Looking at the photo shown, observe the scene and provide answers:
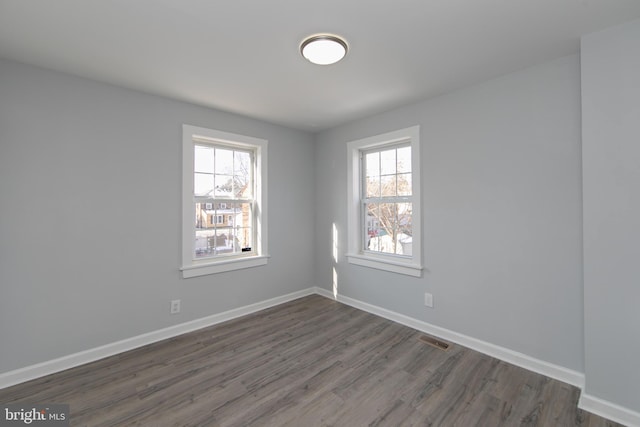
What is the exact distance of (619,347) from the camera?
1761 millimetres

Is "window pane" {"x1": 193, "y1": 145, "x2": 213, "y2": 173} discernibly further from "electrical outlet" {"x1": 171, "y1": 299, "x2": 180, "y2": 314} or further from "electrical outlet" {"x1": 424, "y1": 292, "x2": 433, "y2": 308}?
"electrical outlet" {"x1": 424, "y1": 292, "x2": 433, "y2": 308}

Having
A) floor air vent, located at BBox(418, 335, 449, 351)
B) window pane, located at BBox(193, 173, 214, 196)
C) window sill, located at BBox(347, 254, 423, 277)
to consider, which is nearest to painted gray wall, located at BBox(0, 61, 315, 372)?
window pane, located at BBox(193, 173, 214, 196)

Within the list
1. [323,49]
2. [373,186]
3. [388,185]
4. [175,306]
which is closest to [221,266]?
[175,306]

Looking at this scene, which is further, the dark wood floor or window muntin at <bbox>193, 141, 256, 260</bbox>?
window muntin at <bbox>193, 141, 256, 260</bbox>

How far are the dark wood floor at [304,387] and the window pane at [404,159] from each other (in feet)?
6.22

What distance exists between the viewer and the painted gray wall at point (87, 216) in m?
2.14

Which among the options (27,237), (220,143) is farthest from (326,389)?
(220,143)

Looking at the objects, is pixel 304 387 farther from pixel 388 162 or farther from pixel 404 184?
pixel 388 162

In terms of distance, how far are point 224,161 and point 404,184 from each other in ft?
7.46

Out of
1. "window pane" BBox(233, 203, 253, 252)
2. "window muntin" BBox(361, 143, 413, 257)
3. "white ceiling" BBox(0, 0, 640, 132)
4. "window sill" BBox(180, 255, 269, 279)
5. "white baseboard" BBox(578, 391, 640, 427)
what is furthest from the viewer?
"window pane" BBox(233, 203, 253, 252)

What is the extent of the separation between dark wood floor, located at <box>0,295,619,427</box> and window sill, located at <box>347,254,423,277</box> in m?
0.69

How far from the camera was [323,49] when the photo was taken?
1.92 meters

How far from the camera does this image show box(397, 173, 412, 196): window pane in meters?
3.21

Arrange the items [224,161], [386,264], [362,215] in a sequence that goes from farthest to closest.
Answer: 1. [362,215]
2. [224,161]
3. [386,264]
